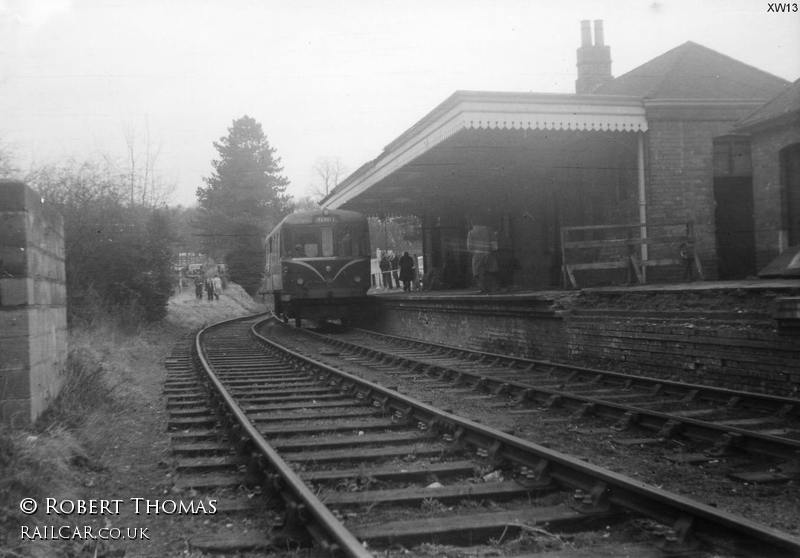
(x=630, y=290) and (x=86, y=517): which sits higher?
(x=630, y=290)

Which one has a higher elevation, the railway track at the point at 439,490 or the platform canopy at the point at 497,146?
the platform canopy at the point at 497,146

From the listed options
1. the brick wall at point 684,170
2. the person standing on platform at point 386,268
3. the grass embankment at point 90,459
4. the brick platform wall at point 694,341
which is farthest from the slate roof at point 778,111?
the person standing on platform at point 386,268

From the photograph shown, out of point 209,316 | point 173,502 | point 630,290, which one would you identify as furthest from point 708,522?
point 209,316

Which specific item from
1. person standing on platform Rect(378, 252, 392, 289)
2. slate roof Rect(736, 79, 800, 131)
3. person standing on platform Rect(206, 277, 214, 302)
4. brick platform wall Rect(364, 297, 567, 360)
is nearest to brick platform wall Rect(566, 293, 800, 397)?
brick platform wall Rect(364, 297, 567, 360)

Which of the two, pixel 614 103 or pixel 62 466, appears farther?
pixel 614 103

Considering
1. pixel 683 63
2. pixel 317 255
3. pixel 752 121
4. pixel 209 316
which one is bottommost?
pixel 209 316

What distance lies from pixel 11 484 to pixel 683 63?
16.7 m

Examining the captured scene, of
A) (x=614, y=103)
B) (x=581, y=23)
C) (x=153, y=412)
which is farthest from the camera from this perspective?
(x=581, y=23)

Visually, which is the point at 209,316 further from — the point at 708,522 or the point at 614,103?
the point at 708,522

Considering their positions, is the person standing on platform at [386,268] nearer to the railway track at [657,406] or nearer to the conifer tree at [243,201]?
the conifer tree at [243,201]

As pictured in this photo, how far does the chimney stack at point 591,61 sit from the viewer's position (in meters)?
26.2

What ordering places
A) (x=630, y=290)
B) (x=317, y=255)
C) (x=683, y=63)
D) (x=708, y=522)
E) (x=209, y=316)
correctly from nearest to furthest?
1. (x=708, y=522)
2. (x=630, y=290)
3. (x=683, y=63)
4. (x=317, y=255)
5. (x=209, y=316)

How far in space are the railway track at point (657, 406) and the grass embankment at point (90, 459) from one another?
12.2 feet

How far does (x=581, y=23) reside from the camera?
26359 millimetres
